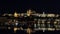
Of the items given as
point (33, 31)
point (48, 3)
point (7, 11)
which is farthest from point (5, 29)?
point (48, 3)

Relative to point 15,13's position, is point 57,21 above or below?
below

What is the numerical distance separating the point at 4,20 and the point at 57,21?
0.71 meters

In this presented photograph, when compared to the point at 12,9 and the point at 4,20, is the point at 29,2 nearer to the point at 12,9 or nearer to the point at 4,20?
the point at 12,9

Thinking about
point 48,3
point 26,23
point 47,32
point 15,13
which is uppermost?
point 48,3

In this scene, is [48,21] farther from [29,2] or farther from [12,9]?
[12,9]

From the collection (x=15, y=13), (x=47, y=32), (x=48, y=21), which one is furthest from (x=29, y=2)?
(x=47, y=32)

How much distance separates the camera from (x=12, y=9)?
180cm

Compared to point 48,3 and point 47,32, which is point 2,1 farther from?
point 47,32

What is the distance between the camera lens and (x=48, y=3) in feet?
5.98

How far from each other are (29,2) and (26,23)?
0.29 meters

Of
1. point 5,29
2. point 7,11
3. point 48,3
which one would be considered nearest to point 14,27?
point 5,29

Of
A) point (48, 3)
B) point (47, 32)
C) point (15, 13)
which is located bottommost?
point (47, 32)

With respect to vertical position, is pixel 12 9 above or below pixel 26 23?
above

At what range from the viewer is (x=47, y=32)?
181 cm
